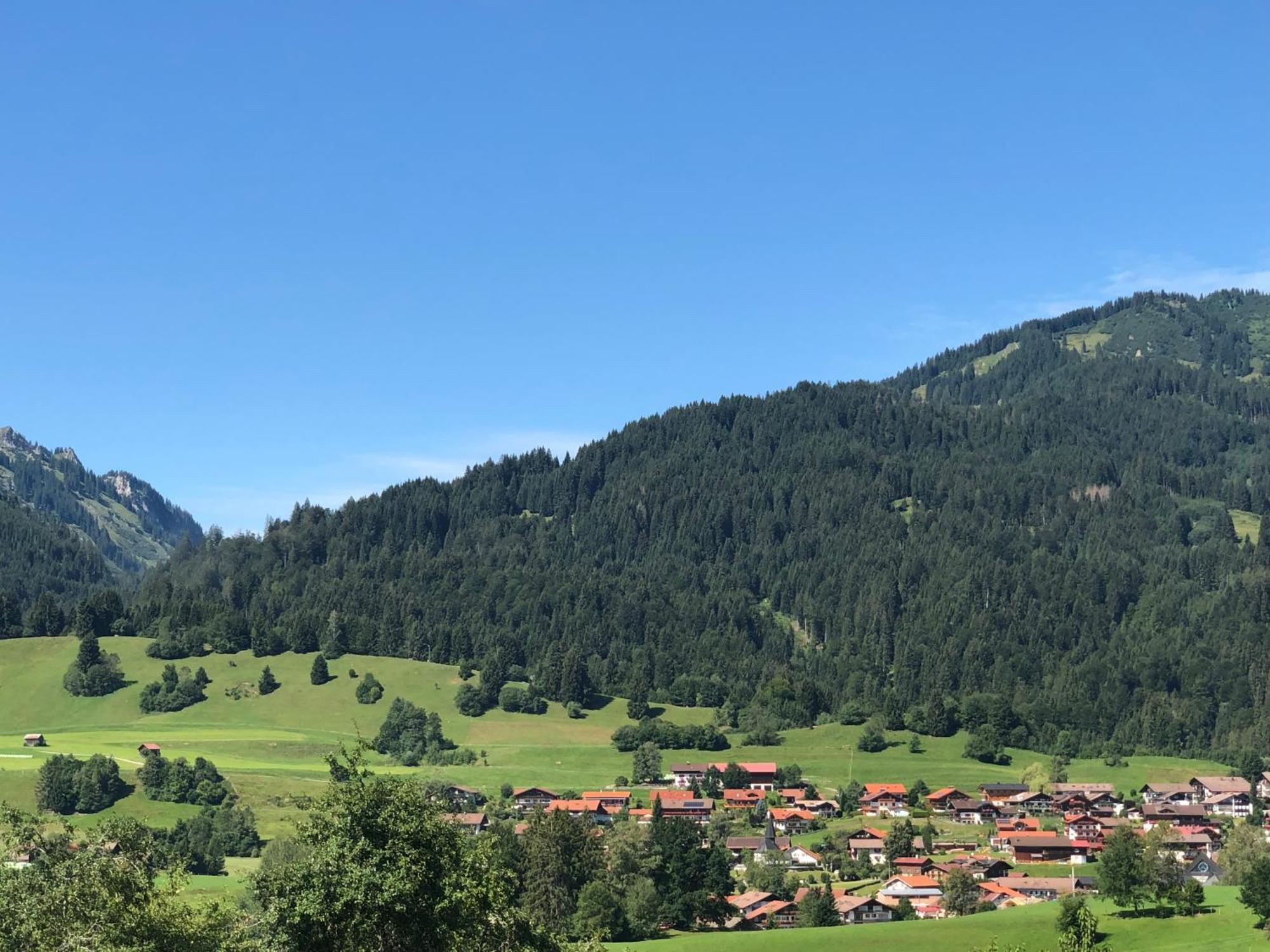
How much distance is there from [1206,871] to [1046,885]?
19411mm

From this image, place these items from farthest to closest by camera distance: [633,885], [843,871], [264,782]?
[264,782] < [843,871] < [633,885]

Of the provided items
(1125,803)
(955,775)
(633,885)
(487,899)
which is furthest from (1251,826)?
(487,899)

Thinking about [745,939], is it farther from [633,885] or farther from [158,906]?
[158,906]

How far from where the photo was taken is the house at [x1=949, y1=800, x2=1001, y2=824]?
17125 centimetres

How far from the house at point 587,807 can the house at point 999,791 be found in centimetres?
4787

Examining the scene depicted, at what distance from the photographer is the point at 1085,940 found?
83562 millimetres

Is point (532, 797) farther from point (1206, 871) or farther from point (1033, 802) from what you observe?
point (1206, 871)

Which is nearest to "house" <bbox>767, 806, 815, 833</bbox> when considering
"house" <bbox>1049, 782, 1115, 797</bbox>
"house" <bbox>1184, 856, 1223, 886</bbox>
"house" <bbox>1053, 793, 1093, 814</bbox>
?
"house" <bbox>1053, 793, 1093, 814</bbox>

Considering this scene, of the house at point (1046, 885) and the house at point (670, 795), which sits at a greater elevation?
the house at point (670, 795)

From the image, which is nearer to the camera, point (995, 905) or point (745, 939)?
point (745, 939)

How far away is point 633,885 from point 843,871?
1343 inches

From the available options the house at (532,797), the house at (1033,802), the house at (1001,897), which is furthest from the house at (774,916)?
the house at (1033,802)

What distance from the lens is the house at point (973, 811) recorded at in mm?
171250

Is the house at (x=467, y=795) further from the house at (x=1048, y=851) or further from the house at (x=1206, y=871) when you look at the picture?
the house at (x=1206, y=871)
